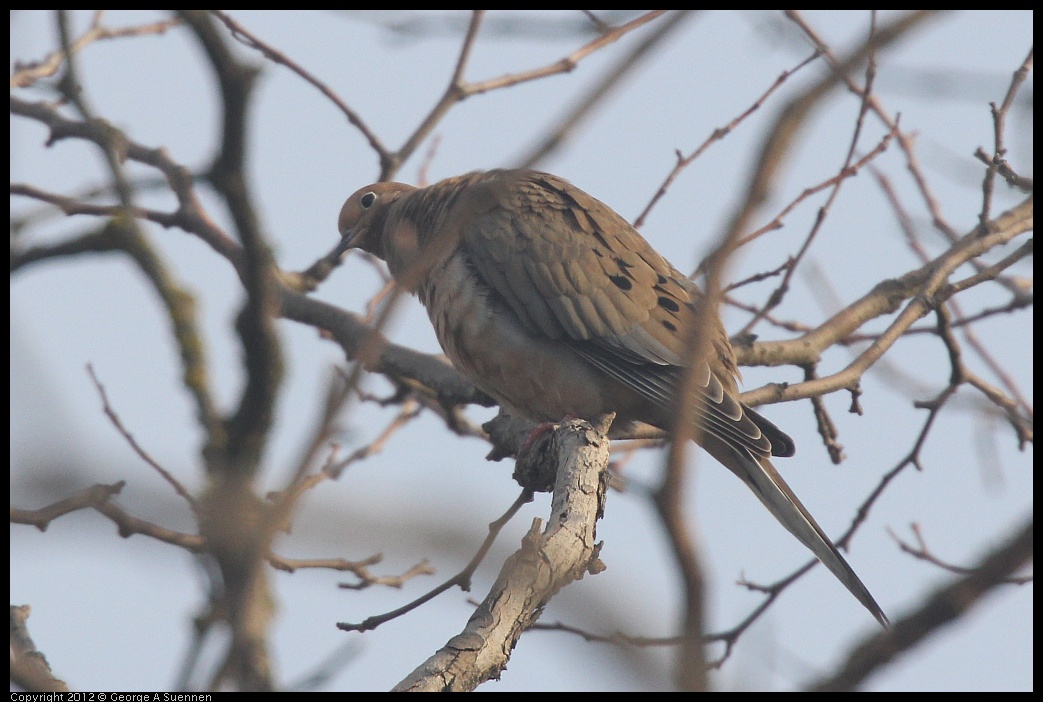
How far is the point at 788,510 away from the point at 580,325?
129cm

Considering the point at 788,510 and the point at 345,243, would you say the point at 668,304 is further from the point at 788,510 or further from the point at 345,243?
the point at 345,243

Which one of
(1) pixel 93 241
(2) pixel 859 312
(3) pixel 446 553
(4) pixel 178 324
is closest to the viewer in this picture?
(3) pixel 446 553

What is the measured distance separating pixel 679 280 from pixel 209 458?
3.45 m

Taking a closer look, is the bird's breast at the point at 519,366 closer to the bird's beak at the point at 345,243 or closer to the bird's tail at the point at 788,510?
the bird's tail at the point at 788,510

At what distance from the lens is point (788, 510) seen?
14.4ft

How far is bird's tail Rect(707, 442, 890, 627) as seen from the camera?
13.5 feet

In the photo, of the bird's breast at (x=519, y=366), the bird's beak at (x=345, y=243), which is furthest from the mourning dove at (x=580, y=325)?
the bird's beak at (x=345, y=243)

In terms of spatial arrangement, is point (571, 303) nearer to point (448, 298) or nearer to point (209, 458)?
point (448, 298)

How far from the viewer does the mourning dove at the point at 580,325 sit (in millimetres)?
4527

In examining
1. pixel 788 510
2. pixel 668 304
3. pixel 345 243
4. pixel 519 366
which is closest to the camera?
pixel 788 510

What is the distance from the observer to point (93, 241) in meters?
4.13

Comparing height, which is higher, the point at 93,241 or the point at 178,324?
the point at 93,241

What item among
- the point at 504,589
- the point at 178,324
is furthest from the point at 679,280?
the point at 504,589

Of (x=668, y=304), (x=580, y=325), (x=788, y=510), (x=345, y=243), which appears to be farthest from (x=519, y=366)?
(x=345, y=243)
